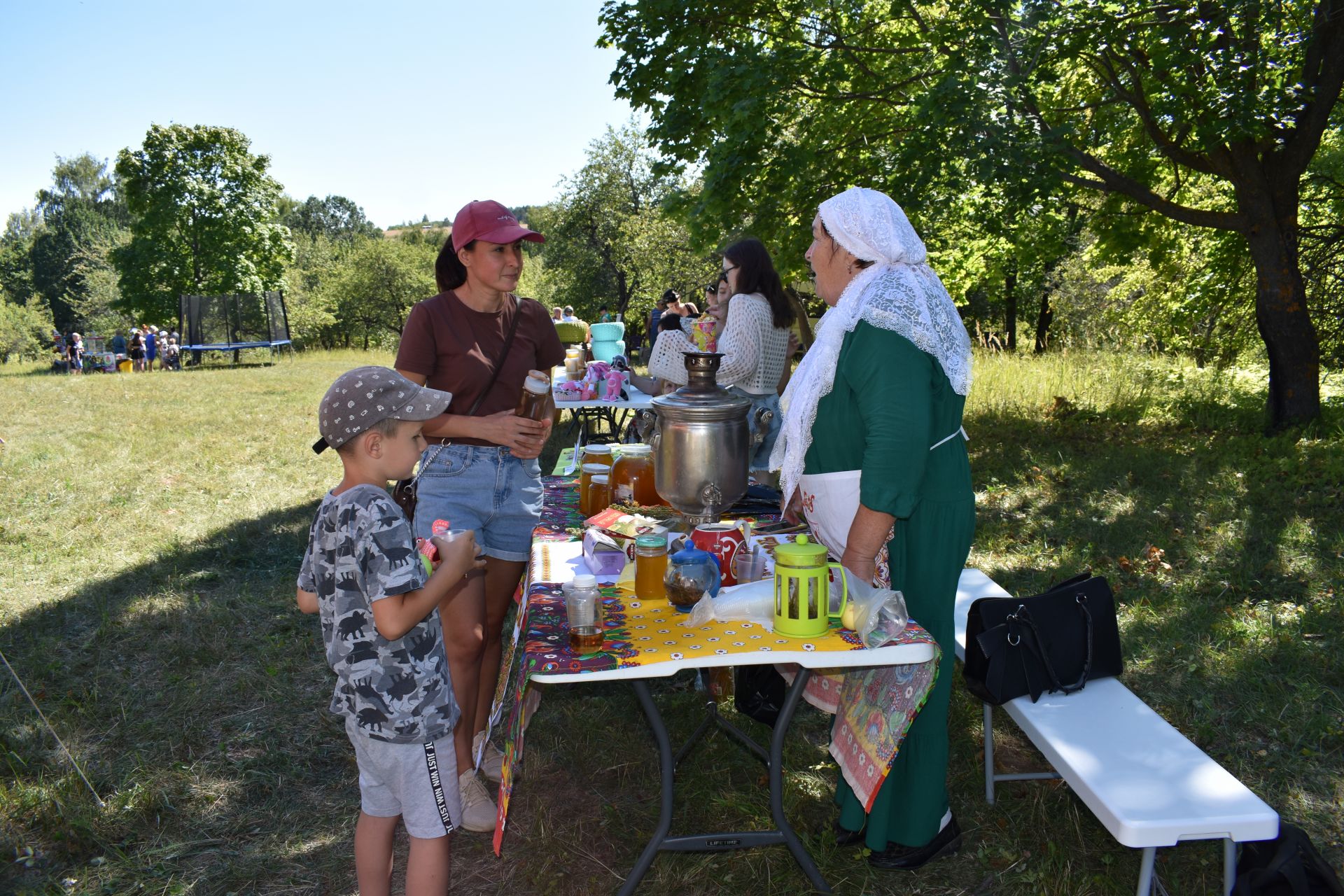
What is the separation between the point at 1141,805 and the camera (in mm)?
2004

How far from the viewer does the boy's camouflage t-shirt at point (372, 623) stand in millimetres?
1815

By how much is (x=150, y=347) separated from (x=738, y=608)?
3062cm

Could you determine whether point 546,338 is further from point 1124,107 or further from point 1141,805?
point 1124,107

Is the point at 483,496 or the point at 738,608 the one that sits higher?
the point at 483,496

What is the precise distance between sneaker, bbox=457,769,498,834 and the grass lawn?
7 cm

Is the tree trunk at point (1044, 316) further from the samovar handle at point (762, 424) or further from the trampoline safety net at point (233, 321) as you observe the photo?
the samovar handle at point (762, 424)

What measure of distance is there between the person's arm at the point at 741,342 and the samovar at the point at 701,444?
162 cm

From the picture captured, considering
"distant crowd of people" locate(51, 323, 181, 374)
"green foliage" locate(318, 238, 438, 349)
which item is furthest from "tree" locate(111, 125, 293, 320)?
"green foliage" locate(318, 238, 438, 349)

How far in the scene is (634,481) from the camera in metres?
2.98

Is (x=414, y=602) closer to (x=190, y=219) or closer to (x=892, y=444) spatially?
(x=892, y=444)

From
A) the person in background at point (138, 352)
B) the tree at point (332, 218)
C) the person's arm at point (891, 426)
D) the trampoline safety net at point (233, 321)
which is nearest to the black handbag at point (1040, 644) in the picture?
the person's arm at point (891, 426)

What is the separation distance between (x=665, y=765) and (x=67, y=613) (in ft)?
13.9

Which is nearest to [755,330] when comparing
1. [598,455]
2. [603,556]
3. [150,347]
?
[598,455]

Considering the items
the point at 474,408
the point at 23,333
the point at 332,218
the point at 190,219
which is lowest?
the point at 474,408
